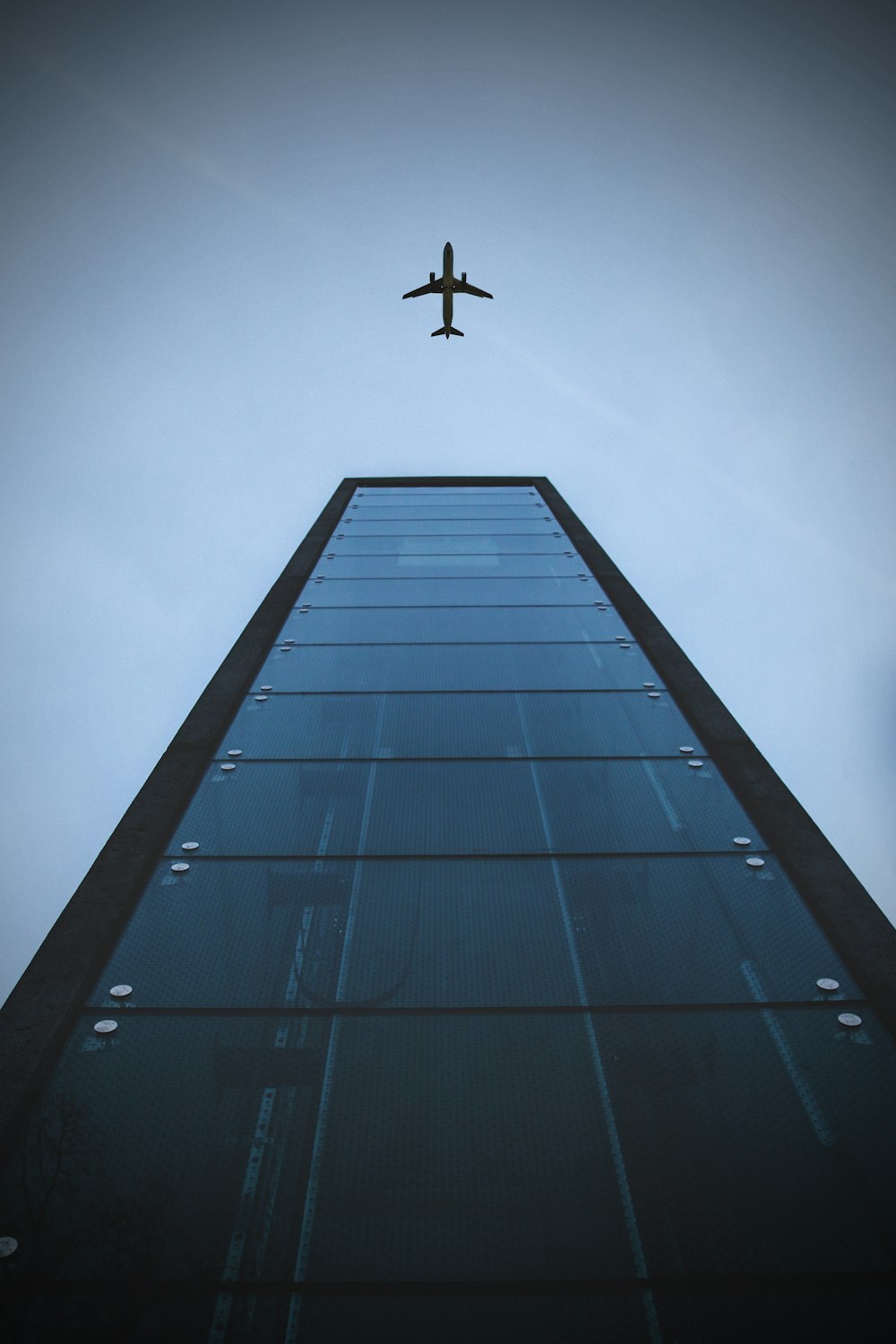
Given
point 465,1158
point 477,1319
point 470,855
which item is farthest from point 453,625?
point 477,1319

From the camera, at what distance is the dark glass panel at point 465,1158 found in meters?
2.78

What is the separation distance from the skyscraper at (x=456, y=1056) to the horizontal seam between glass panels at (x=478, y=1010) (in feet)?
0.06

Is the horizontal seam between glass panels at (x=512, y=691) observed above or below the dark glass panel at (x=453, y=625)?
below

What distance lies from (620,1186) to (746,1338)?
615 mm

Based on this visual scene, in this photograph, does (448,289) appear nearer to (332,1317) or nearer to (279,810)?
(279,810)

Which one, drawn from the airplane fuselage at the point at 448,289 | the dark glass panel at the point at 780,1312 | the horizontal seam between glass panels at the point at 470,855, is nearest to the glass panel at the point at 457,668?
the horizontal seam between glass panels at the point at 470,855

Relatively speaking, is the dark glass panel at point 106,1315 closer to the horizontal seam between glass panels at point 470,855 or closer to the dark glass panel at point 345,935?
the dark glass panel at point 345,935

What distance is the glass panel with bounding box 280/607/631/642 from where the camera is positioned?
8719 mm

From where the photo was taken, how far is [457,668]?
800cm

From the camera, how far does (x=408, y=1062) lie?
350 centimetres

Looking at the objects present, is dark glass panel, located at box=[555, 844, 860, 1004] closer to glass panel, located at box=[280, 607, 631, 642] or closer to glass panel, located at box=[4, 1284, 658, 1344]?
glass panel, located at box=[4, 1284, 658, 1344]

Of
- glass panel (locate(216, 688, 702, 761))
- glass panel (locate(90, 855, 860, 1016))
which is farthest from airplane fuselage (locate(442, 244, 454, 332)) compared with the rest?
glass panel (locate(90, 855, 860, 1016))

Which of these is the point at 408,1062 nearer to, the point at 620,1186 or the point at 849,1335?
the point at 620,1186

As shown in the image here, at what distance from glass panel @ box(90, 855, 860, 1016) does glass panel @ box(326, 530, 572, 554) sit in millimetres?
7874
